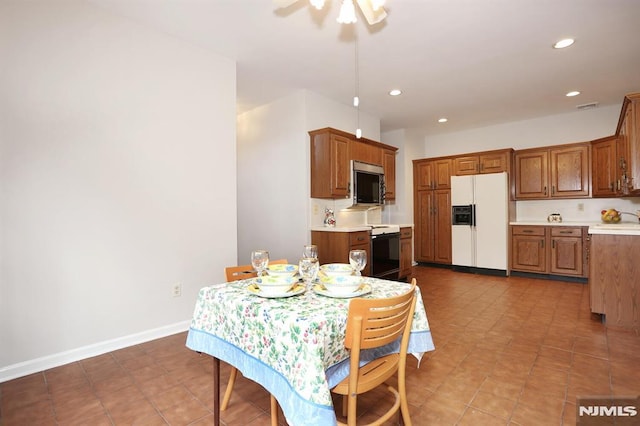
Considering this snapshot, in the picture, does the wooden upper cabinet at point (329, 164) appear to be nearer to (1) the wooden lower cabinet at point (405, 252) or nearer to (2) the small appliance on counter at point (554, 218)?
(1) the wooden lower cabinet at point (405, 252)

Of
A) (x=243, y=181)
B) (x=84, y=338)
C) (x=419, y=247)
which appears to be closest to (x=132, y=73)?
(x=84, y=338)

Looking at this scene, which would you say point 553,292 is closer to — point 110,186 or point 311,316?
point 311,316

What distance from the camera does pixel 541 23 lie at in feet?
8.81

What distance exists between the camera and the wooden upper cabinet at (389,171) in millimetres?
5086

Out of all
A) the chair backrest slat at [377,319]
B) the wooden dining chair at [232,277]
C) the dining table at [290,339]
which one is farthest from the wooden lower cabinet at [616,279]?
the wooden dining chair at [232,277]

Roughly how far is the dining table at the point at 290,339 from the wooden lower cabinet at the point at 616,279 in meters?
2.66

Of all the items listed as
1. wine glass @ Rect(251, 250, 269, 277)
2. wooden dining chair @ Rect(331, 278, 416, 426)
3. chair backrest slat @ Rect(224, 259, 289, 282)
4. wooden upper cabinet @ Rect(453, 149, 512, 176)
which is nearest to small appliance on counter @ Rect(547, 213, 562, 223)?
wooden upper cabinet @ Rect(453, 149, 512, 176)

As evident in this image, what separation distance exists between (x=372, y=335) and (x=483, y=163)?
531cm

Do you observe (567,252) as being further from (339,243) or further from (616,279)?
(339,243)

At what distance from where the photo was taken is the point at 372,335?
1147 mm

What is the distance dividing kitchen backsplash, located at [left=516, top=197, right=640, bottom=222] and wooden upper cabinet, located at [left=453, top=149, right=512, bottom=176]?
89 cm

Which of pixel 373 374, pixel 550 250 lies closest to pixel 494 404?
pixel 373 374

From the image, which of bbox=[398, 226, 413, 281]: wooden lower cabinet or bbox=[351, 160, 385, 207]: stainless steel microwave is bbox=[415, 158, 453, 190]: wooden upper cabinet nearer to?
bbox=[398, 226, 413, 281]: wooden lower cabinet

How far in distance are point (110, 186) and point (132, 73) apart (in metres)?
0.98
